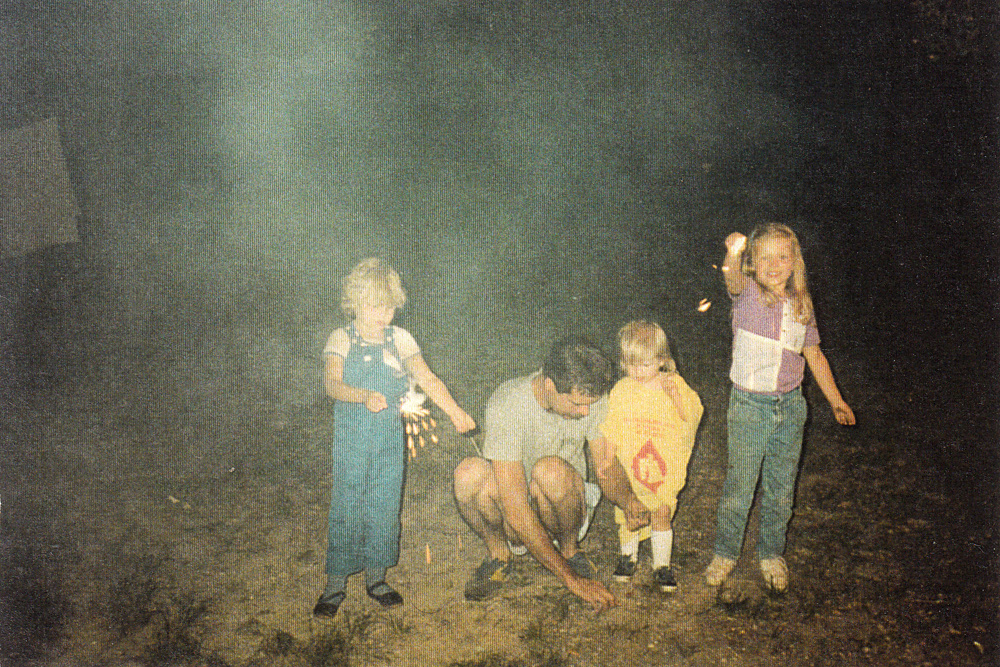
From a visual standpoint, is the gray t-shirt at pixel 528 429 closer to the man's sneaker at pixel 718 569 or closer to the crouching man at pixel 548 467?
the crouching man at pixel 548 467

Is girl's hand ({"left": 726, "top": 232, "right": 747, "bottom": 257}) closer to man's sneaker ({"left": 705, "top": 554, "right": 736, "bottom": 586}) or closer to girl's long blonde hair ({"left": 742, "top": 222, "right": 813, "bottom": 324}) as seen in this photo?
girl's long blonde hair ({"left": 742, "top": 222, "right": 813, "bottom": 324})

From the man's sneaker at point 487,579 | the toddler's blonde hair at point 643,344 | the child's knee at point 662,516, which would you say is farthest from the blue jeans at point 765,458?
the man's sneaker at point 487,579

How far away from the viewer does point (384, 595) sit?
409 centimetres

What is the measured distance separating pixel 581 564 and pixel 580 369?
4.75 feet

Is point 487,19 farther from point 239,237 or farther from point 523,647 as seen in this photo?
point 523,647

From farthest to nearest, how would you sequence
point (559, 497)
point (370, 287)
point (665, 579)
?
point (665, 579), point (559, 497), point (370, 287)

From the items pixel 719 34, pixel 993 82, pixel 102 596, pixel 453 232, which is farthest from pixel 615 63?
pixel 102 596

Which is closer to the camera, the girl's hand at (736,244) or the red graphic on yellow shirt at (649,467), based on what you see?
the girl's hand at (736,244)

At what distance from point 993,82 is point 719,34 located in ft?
14.3

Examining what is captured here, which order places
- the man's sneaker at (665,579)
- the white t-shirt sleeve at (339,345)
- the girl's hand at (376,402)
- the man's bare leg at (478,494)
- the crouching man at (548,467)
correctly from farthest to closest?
the man's sneaker at (665,579), the man's bare leg at (478,494), the crouching man at (548,467), the white t-shirt sleeve at (339,345), the girl's hand at (376,402)

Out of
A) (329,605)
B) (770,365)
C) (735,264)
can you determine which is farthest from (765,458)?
(329,605)

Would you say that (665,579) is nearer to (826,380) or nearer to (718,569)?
(718,569)

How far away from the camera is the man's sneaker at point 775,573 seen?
432cm

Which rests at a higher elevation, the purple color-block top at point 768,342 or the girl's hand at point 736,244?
the girl's hand at point 736,244
